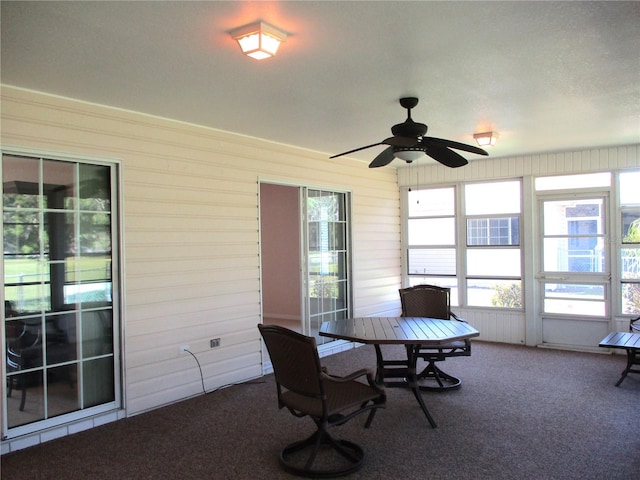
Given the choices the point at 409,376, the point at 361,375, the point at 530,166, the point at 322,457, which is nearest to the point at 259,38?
the point at 361,375

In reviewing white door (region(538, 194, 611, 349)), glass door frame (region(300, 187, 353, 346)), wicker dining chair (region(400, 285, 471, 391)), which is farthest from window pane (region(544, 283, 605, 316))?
glass door frame (region(300, 187, 353, 346))

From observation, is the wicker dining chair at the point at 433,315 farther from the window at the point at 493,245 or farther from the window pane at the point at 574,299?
the window pane at the point at 574,299

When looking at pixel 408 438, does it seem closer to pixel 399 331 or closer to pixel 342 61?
pixel 399 331

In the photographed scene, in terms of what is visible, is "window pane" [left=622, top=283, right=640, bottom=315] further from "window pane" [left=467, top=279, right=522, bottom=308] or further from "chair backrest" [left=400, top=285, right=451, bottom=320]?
"chair backrest" [left=400, top=285, right=451, bottom=320]

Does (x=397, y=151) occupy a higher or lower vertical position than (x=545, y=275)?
higher

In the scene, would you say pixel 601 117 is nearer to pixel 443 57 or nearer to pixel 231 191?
pixel 443 57

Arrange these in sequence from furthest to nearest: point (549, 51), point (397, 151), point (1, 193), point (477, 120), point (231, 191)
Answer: point (231, 191) < point (477, 120) < point (397, 151) < point (1, 193) < point (549, 51)

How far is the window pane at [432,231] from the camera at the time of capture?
23.3ft

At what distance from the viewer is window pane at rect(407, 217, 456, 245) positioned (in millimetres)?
7109

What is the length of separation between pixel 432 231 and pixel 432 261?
18.5 inches

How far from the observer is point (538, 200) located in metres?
6.40

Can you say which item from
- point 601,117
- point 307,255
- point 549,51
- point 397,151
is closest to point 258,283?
point 307,255

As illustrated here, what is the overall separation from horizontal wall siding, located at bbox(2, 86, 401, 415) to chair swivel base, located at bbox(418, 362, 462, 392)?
176 cm

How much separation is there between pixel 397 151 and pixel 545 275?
395 cm
